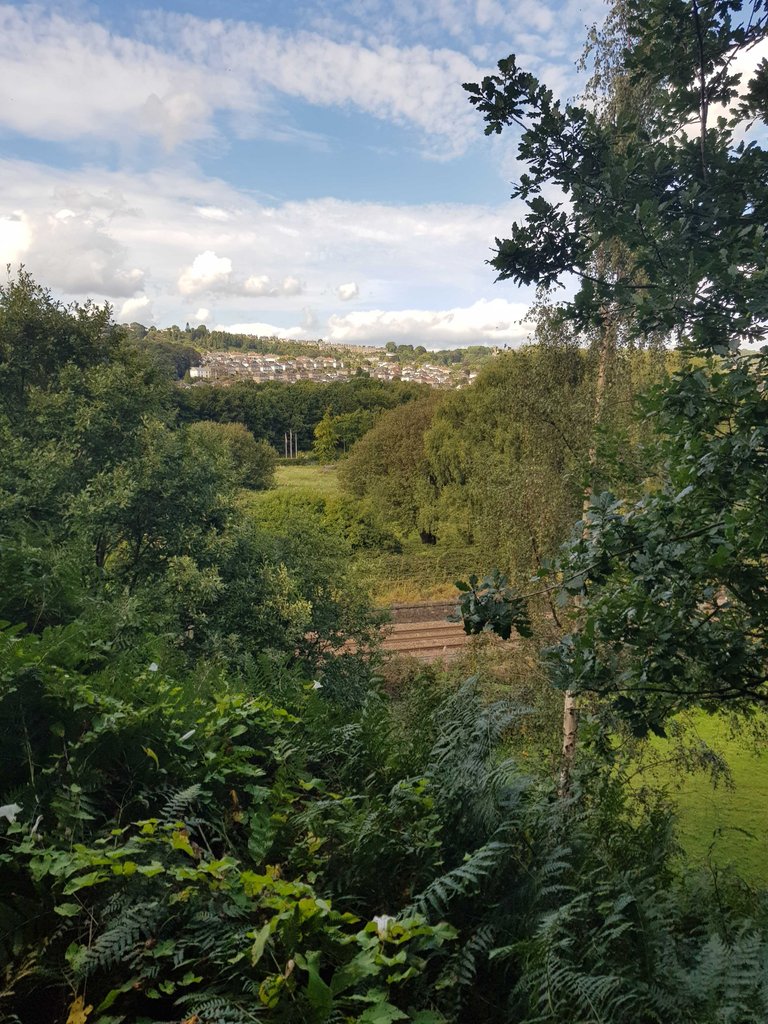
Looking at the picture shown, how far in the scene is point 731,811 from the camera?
10.6m

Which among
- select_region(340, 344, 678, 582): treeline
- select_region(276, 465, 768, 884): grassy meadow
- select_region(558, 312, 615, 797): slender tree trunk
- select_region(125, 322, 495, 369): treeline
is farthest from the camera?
select_region(125, 322, 495, 369): treeline

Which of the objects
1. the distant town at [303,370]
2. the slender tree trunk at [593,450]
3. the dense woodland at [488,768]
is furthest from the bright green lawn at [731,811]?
the distant town at [303,370]

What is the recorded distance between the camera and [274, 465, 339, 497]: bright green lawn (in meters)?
44.9

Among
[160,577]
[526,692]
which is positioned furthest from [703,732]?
[160,577]

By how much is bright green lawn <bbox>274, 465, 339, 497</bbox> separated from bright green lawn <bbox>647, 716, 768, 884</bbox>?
106 feet

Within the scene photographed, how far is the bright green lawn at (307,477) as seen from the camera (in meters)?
44.9

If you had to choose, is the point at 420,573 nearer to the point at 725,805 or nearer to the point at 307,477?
the point at 725,805

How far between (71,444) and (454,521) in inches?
663

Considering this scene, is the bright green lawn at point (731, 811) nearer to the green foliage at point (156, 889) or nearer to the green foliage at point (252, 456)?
the green foliage at point (156, 889)

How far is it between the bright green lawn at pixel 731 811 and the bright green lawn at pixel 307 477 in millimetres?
32262

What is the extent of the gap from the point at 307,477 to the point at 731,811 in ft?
144

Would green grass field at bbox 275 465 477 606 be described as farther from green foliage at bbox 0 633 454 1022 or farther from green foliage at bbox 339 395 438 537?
green foliage at bbox 0 633 454 1022

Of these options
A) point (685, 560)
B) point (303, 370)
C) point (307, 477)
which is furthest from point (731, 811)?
point (303, 370)

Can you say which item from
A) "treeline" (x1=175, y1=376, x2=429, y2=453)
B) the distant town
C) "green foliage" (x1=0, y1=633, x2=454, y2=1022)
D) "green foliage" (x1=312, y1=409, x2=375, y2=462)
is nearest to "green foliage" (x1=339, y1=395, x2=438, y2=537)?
"green foliage" (x1=312, y1=409, x2=375, y2=462)
